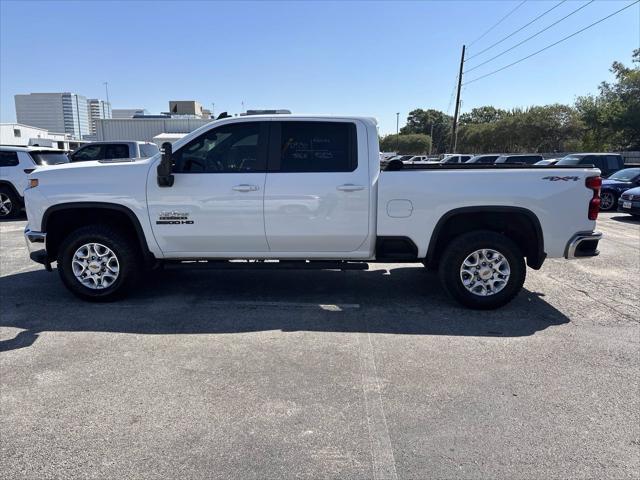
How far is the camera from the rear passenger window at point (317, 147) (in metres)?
5.04

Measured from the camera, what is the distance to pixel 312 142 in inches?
201

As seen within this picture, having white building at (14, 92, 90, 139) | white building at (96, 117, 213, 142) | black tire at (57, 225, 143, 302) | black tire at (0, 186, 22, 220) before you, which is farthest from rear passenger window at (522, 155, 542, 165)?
white building at (14, 92, 90, 139)

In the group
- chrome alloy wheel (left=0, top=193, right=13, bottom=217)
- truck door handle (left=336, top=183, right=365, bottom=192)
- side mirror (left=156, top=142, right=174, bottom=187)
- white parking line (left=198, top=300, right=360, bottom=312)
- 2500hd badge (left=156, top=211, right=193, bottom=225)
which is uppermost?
side mirror (left=156, top=142, right=174, bottom=187)

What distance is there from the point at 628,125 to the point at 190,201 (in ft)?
123

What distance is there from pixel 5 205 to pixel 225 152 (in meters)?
10.5

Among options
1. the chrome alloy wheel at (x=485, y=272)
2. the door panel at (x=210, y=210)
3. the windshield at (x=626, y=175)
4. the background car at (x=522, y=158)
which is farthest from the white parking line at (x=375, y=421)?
the background car at (x=522, y=158)

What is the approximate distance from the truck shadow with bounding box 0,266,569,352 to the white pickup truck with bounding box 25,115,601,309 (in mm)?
369

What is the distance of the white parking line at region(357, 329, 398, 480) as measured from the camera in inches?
103

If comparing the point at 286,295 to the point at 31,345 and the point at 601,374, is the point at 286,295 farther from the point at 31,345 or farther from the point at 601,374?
the point at 601,374

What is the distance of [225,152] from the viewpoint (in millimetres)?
5113

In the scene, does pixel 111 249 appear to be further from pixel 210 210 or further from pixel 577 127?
pixel 577 127

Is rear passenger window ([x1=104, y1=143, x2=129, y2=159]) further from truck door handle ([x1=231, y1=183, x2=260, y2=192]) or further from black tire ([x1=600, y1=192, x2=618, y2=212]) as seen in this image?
black tire ([x1=600, y1=192, x2=618, y2=212])

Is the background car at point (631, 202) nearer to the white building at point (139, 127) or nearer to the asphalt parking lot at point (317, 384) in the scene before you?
the asphalt parking lot at point (317, 384)

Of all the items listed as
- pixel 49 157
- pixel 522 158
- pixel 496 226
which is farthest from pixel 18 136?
pixel 496 226
